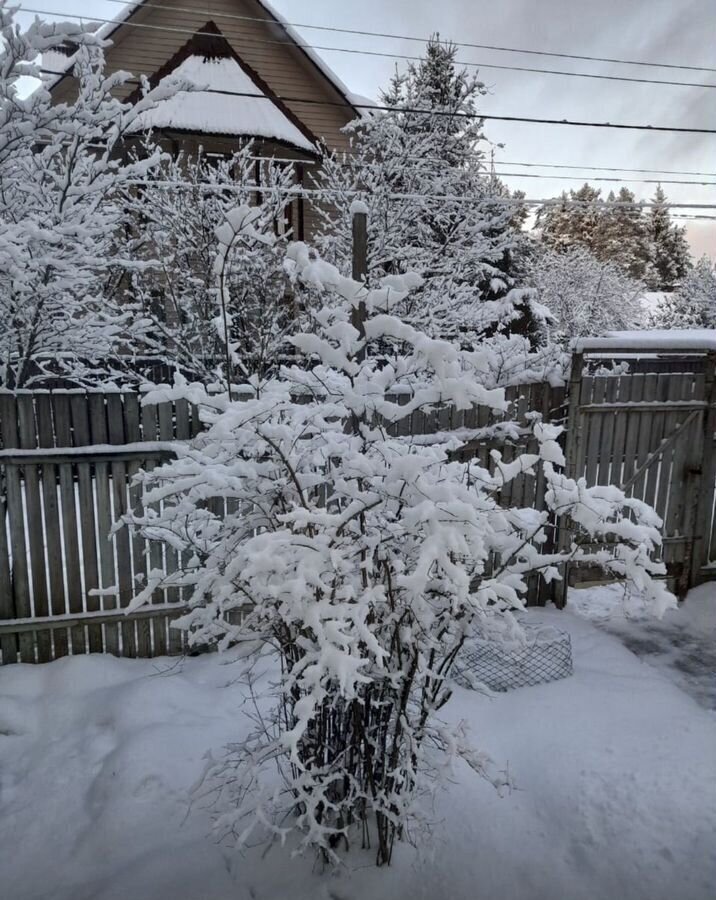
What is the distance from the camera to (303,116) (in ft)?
56.7

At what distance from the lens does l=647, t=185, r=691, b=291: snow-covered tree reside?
45.3 metres

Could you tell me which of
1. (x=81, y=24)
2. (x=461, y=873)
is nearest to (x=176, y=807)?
(x=461, y=873)

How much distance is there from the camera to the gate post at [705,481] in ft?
16.4

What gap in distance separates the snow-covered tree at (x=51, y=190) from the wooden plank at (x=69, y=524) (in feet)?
3.00

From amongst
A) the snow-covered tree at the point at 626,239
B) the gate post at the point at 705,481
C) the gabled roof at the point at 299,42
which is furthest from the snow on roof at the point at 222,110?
the snow-covered tree at the point at 626,239

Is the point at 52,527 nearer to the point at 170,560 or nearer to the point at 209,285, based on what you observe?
the point at 170,560

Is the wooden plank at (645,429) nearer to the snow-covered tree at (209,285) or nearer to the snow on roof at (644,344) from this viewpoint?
the snow on roof at (644,344)

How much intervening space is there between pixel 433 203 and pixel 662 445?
8.08 m

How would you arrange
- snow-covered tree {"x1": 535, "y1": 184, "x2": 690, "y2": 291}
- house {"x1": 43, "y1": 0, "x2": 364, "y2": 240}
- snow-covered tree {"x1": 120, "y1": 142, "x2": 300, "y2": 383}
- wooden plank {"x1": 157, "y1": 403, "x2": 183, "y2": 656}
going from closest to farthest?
wooden plank {"x1": 157, "y1": 403, "x2": 183, "y2": 656}, snow-covered tree {"x1": 120, "y1": 142, "x2": 300, "y2": 383}, house {"x1": 43, "y1": 0, "x2": 364, "y2": 240}, snow-covered tree {"x1": 535, "y1": 184, "x2": 690, "y2": 291}

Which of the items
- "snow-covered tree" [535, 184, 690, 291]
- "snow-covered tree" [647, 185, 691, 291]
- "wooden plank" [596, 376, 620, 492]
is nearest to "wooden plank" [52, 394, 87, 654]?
"wooden plank" [596, 376, 620, 492]

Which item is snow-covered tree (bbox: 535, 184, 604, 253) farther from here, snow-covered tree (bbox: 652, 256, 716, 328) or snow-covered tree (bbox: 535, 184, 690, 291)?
snow-covered tree (bbox: 652, 256, 716, 328)

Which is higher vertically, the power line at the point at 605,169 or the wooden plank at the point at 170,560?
the power line at the point at 605,169

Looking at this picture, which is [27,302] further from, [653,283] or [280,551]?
[653,283]

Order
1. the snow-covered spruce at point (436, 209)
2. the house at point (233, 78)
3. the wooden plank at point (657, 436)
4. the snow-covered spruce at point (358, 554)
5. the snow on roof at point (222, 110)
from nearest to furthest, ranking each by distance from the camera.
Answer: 1. the snow-covered spruce at point (358, 554)
2. the wooden plank at point (657, 436)
3. the snow-covered spruce at point (436, 209)
4. the snow on roof at point (222, 110)
5. the house at point (233, 78)
